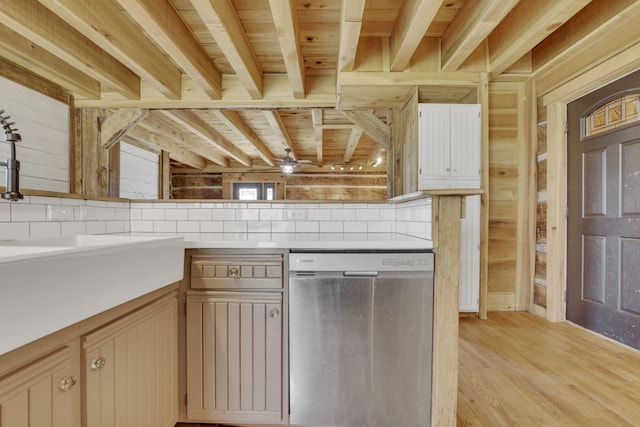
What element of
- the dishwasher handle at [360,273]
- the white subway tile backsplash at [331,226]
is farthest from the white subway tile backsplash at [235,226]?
the dishwasher handle at [360,273]

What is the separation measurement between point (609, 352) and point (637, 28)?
2215mm

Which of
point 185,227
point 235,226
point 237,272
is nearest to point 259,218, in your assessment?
point 235,226

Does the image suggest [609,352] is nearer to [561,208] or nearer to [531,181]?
[561,208]

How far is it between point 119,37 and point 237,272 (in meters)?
1.53

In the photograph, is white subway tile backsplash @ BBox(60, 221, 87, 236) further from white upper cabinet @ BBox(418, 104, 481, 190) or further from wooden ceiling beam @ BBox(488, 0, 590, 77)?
wooden ceiling beam @ BBox(488, 0, 590, 77)

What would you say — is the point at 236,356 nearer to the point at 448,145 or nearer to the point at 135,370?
the point at 135,370

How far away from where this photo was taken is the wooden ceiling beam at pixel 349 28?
4.71ft

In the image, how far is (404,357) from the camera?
1.36 metres

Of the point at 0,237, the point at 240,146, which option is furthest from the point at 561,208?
the point at 240,146

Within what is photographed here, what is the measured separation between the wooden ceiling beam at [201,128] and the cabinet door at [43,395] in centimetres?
259

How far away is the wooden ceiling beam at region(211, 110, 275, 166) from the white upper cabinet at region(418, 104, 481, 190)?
2.13m

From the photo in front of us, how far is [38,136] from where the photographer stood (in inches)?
88.0

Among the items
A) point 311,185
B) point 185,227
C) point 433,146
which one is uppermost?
point 311,185

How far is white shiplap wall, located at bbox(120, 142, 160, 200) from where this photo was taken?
371 cm
